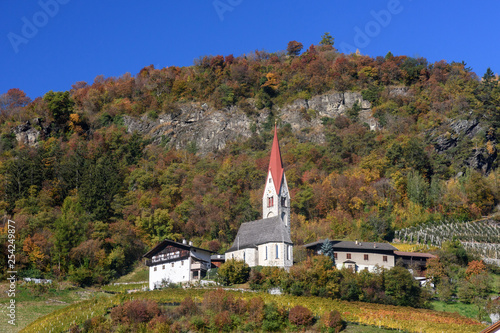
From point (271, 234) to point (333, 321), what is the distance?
18.6m

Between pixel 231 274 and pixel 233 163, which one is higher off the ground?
pixel 233 163

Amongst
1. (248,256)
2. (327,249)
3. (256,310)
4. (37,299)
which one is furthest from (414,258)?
(37,299)

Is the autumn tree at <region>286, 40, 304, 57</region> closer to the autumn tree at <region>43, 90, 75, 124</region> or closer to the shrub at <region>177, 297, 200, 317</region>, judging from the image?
the autumn tree at <region>43, 90, 75, 124</region>

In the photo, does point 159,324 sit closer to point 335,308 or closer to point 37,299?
point 335,308

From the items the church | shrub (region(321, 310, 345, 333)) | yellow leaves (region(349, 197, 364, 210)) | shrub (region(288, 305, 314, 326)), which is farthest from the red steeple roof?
shrub (region(321, 310, 345, 333))

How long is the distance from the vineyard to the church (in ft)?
51.5

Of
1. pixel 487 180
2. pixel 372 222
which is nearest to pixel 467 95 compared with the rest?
pixel 487 180

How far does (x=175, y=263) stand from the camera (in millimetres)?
60250

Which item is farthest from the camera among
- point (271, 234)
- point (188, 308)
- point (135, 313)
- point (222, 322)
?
point (271, 234)

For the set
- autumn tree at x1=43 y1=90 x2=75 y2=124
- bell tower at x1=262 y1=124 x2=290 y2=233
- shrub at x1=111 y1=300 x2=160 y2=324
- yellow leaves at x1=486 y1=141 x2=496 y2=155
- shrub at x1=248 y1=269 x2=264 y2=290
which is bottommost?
shrub at x1=111 y1=300 x2=160 y2=324

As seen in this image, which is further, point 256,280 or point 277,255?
point 277,255

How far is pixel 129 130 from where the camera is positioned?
106 metres

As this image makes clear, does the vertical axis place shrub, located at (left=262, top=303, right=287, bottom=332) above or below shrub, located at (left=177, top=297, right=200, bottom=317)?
below

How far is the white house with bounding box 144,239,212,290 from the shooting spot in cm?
5931
